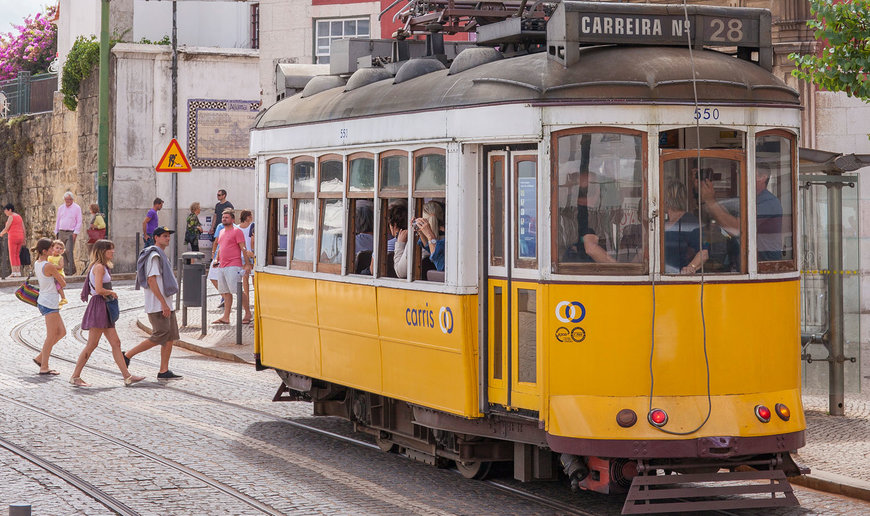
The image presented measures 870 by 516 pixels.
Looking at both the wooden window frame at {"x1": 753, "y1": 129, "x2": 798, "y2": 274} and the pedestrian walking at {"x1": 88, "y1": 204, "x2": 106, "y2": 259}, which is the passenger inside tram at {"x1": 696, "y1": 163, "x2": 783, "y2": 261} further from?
the pedestrian walking at {"x1": 88, "y1": 204, "x2": 106, "y2": 259}

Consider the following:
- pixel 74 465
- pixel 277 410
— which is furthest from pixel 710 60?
pixel 277 410

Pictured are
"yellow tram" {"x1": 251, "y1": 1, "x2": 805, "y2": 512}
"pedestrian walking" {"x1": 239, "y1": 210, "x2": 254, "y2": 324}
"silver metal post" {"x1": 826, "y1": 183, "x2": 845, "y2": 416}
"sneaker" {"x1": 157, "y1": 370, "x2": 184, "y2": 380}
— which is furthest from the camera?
"pedestrian walking" {"x1": 239, "y1": 210, "x2": 254, "y2": 324}

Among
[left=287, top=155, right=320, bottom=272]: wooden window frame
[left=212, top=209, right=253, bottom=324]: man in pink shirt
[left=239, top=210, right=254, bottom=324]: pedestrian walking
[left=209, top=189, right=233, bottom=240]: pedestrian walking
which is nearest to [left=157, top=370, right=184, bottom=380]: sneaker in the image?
[left=287, top=155, right=320, bottom=272]: wooden window frame

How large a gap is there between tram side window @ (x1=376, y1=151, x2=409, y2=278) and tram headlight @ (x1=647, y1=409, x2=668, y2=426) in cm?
232

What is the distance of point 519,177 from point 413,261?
1.29 m

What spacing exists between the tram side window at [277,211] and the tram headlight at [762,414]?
196 inches

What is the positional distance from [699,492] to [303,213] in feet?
15.3

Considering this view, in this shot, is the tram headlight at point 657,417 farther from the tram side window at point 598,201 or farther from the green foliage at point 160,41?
the green foliage at point 160,41

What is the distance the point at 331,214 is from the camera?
1136 centimetres

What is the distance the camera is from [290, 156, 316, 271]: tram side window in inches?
464

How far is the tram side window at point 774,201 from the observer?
9016 millimetres

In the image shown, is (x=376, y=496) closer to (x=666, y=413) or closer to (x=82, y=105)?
(x=666, y=413)

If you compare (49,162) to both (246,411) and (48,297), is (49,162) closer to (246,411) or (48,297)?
(48,297)

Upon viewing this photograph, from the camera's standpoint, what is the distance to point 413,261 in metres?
10.1
